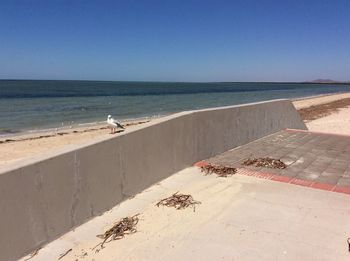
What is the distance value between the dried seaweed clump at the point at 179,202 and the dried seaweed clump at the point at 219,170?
1110 millimetres

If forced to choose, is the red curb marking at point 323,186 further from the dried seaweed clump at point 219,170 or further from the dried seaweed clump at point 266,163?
the dried seaweed clump at point 219,170

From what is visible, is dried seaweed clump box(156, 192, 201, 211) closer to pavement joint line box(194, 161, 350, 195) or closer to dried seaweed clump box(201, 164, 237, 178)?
dried seaweed clump box(201, 164, 237, 178)

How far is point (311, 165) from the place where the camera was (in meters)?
6.26

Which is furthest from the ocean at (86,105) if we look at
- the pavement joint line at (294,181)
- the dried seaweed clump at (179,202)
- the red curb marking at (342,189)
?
the red curb marking at (342,189)

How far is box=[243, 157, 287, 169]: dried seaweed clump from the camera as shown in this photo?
6.12m

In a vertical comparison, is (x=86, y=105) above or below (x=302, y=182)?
below

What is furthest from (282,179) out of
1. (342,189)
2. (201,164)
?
(201,164)

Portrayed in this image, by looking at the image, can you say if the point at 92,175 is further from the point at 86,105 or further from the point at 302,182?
the point at 86,105

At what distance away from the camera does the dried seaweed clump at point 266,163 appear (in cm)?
612

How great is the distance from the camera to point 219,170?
5.84 m

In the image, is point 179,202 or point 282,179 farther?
point 282,179

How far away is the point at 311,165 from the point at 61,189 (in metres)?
4.21

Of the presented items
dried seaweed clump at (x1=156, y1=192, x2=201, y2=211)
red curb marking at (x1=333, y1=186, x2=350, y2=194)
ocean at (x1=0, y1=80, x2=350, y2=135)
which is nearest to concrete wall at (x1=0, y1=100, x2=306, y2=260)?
dried seaweed clump at (x1=156, y1=192, x2=201, y2=211)

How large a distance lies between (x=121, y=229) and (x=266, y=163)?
10.6 ft
